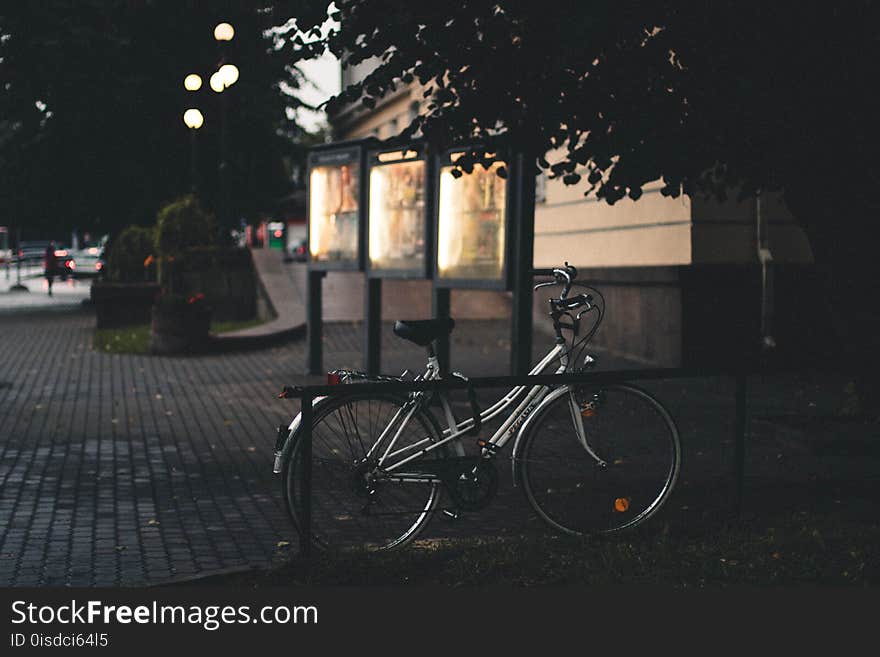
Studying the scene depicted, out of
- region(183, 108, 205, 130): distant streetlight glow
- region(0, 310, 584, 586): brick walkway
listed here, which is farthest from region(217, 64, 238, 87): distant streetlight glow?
region(0, 310, 584, 586): brick walkway

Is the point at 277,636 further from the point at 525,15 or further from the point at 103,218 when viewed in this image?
the point at 103,218

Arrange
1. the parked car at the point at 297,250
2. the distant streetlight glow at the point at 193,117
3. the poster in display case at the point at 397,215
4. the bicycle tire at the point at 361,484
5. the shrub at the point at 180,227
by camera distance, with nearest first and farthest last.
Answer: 1. the bicycle tire at the point at 361,484
2. the poster in display case at the point at 397,215
3. the shrub at the point at 180,227
4. the distant streetlight glow at the point at 193,117
5. the parked car at the point at 297,250

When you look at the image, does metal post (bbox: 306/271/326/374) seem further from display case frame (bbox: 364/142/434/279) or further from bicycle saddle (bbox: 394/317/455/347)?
bicycle saddle (bbox: 394/317/455/347)

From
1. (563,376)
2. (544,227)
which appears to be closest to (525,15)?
(563,376)

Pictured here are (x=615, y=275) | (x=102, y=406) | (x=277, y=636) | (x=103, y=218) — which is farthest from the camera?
(x=103, y=218)

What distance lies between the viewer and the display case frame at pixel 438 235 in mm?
11625

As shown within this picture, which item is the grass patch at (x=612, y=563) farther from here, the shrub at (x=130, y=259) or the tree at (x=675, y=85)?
the shrub at (x=130, y=259)

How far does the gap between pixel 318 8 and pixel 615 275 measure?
26.5 feet

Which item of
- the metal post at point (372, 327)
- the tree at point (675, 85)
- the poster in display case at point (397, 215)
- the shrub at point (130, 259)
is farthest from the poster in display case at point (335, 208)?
the shrub at point (130, 259)

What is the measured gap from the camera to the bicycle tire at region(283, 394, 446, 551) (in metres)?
6.24

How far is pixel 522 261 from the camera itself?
11.6 meters

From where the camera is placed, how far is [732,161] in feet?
30.9

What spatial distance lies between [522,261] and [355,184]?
10.0 feet

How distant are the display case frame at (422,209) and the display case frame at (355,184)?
0.04 m
